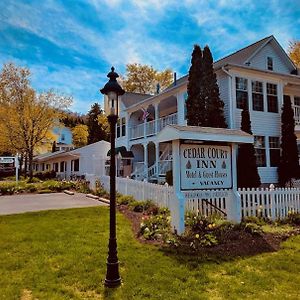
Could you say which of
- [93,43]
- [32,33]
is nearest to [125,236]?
[93,43]

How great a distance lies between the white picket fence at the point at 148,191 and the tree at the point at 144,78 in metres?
32.2

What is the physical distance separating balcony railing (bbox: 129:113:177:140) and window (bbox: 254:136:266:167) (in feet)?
17.6

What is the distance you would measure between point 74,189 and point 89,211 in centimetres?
989

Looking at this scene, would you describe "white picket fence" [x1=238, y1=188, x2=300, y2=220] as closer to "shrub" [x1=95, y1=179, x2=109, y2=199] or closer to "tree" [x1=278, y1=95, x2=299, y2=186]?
"tree" [x1=278, y1=95, x2=299, y2=186]

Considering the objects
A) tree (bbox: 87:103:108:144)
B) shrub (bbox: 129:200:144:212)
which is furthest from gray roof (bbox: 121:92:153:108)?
tree (bbox: 87:103:108:144)

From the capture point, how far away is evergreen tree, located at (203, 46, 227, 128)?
15.3 m

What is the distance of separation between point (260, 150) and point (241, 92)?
338 cm

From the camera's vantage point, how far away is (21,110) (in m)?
31.7

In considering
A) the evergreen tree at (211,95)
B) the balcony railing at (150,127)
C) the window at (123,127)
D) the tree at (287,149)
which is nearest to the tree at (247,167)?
the evergreen tree at (211,95)

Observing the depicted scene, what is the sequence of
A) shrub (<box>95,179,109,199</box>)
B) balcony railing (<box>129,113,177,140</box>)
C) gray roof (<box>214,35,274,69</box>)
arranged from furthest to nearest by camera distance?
balcony railing (<box>129,113,177,140</box>), gray roof (<box>214,35,274,69</box>), shrub (<box>95,179,109,199</box>)

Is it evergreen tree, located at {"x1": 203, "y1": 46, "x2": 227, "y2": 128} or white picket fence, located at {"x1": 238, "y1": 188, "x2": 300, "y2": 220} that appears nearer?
white picket fence, located at {"x1": 238, "y1": 188, "x2": 300, "y2": 220}

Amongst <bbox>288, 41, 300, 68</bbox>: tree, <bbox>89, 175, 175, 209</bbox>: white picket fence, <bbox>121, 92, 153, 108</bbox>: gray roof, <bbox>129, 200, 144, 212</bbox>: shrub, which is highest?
<bbox>288, 41, 300, 68</bbox>: tree

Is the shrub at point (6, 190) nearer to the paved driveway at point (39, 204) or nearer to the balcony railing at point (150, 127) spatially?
the paved driveway at point (39, 204)

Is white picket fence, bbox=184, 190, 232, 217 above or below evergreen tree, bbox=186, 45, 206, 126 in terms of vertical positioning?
below
